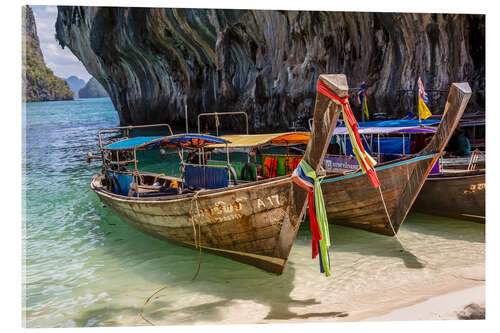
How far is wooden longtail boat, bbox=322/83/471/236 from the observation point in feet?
20.1

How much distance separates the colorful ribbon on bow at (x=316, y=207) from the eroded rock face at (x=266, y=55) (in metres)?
6.38

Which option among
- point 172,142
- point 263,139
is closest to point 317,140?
point 263,139

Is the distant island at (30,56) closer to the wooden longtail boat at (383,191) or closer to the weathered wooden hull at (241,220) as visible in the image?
the weathered wooden hull at (241,220)

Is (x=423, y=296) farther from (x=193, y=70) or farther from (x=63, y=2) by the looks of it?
(x=193, y=70)

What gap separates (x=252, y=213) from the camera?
5.05m

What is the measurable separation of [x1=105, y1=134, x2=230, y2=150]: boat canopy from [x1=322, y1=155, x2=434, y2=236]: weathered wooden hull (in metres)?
2.08

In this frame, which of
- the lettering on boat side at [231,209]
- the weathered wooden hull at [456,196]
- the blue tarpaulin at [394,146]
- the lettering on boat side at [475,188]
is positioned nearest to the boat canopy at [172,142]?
the lettering on boat side at [231,209]

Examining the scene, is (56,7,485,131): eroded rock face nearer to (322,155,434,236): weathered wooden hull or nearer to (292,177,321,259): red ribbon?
(322,155,434,236): weathered wooden hull

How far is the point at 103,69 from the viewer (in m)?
34.0

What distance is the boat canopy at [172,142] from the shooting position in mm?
6477

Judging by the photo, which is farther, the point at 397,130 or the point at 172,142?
the point at 397,130

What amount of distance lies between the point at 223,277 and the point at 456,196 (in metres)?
4.59

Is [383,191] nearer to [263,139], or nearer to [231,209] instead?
[263,139]

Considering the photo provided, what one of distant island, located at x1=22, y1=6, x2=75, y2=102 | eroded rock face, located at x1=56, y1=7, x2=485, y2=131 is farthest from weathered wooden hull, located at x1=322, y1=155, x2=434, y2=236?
distant island, located at x1=22, y1=6, x2=75, y2=102
